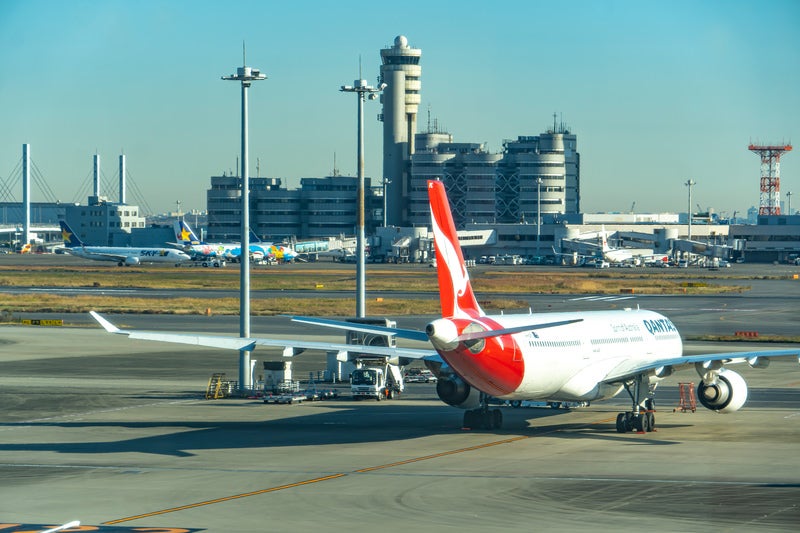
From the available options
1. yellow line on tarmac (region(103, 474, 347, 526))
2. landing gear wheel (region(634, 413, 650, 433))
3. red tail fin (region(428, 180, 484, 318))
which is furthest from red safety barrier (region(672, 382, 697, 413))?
yellow line on tarmac (region(103, 474, 347, 526))

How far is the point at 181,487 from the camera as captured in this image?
31938 millimetres

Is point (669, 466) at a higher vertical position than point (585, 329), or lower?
lower

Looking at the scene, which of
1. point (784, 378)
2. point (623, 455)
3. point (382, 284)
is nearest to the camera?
point (623, 455)

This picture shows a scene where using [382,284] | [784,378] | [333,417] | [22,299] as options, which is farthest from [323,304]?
[333,417]

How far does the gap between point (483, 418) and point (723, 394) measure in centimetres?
907

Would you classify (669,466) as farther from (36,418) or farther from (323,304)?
(323,304)

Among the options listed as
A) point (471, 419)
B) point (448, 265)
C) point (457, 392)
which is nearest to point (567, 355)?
point (457, 392)

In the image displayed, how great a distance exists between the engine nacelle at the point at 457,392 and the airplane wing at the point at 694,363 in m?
5.24

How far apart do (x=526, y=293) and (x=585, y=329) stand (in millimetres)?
91137

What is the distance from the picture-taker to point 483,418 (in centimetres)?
4397

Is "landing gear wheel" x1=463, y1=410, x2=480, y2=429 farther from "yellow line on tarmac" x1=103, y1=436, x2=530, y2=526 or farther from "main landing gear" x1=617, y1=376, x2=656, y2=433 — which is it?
"main landing gear" x1=617, y1=376, x2=656, y2=433

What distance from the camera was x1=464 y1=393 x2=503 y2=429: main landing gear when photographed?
4400 cm

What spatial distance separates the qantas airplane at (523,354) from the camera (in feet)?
126

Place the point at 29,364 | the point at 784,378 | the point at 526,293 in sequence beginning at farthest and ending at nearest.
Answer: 1. the point at 526,293
2. the point at 29,364
3. the point at 784,378
